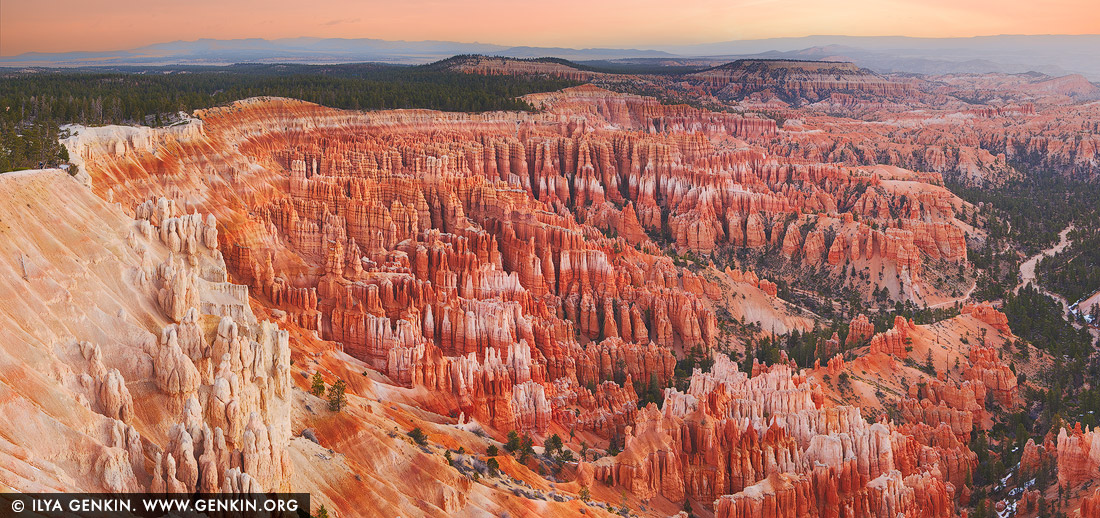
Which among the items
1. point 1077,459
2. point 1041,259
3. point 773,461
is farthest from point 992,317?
point 1041,259

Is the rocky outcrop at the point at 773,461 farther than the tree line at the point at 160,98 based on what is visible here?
No

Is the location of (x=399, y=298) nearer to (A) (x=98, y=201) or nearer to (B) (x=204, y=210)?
(B) (x=204, y=210)

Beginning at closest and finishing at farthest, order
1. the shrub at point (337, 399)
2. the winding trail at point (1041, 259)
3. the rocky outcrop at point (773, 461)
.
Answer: the shrub at point (337, 399) < the rocky outcrop at point (773, 461) < the winding trail at point (1041, 259)

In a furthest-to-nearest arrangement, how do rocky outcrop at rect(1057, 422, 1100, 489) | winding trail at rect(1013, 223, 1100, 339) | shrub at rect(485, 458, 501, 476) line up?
winding trail at rect(1013, 223, 1100, 339) < rocky outcrop at rect(1057, 422, 1100, 489) < shrub at rect(485, 458, 501, 476)

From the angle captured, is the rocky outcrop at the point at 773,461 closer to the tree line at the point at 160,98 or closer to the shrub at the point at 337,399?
the shrub at the point at 337,399

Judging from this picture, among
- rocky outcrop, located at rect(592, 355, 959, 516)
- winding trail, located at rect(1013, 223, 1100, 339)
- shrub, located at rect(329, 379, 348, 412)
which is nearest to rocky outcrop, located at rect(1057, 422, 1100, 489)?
rocky outcrop, located at rect(592, 355, 959, 516)

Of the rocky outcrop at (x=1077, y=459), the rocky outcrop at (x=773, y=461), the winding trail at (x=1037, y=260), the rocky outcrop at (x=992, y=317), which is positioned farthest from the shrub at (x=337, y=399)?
the winding trail at (x=1037, y=260)

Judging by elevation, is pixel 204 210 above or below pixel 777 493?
above

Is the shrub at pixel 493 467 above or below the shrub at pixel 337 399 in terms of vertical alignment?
below

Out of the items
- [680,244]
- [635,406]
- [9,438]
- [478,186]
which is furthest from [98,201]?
[680,244]

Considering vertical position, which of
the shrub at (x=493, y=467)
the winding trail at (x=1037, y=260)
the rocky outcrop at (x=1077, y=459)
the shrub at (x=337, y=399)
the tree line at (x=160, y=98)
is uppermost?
the tree line at (x=160, y=98)

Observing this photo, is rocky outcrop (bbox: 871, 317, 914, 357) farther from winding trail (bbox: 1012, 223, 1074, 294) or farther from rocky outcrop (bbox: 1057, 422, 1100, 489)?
winding trail (bbox: 1012, 223, 1074, 294)
